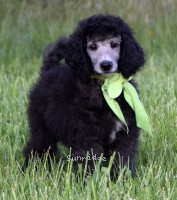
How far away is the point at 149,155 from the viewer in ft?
16.3

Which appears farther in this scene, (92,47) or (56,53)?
(56,53)

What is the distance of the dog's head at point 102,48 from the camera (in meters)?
4.47

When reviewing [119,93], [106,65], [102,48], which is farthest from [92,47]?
[119,93]

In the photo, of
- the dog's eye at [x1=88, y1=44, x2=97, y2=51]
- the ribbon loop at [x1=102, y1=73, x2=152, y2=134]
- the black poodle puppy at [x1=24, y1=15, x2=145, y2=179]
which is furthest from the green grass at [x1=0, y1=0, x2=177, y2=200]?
the dog's eye at [x1=88, y1=44, x2=97, y2=51]

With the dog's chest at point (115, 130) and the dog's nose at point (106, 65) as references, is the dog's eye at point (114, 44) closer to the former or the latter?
the dog's nose at point (106, 65)

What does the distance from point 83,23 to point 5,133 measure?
143 centimetres

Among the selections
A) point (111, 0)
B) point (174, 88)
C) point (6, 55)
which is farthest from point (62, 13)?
point (174, 88)

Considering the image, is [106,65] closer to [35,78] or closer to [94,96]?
[94,96]

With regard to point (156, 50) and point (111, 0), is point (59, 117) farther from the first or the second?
point (111, 0)

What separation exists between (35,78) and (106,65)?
3191mm

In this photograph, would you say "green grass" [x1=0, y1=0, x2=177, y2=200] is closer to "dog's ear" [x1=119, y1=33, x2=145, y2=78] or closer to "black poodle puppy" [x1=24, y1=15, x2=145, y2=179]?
"black poodle puppy" [x1=24, y1=15, x2=145, y2=179]

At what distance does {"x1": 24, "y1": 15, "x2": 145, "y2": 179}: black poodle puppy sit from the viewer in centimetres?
445

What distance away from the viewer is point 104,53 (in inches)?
175

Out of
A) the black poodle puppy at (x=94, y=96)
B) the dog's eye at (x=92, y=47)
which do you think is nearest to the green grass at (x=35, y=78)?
the black poodle puppy at (x=94, y=96)
